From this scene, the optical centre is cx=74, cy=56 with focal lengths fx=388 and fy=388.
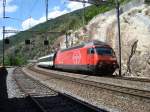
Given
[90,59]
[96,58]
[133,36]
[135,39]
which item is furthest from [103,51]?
[133,36]

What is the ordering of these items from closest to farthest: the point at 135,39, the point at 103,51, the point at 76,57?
1. the point at 103,51
2. the point at 76,57
3. the point at 135,39

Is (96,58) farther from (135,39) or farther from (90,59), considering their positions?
(135,39)

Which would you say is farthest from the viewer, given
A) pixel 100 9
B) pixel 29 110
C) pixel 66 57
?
pixel 100 9

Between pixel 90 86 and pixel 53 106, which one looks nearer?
pixel 53 106

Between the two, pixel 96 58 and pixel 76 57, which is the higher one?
pixel 76 57

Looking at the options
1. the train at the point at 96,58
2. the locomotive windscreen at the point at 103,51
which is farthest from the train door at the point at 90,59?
the locomotive windscreen at the point at 103,51

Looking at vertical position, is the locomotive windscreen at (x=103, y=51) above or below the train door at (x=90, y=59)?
above

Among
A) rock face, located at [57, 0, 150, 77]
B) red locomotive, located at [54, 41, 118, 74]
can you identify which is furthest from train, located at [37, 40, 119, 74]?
rock face, located at [57, 0, 150, 77]

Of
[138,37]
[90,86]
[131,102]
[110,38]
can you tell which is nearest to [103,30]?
[110,38]

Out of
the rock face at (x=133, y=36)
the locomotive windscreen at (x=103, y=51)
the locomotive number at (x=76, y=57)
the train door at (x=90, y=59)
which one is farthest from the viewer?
the locomotive number at (x=76, y=57)

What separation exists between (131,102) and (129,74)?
22.0m

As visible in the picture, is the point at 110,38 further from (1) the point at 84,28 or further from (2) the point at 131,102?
(2) the point at 131,102

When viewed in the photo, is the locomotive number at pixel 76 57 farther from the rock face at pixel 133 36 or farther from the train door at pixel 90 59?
the rock face at pixel 133 36

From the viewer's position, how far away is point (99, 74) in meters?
35.4
